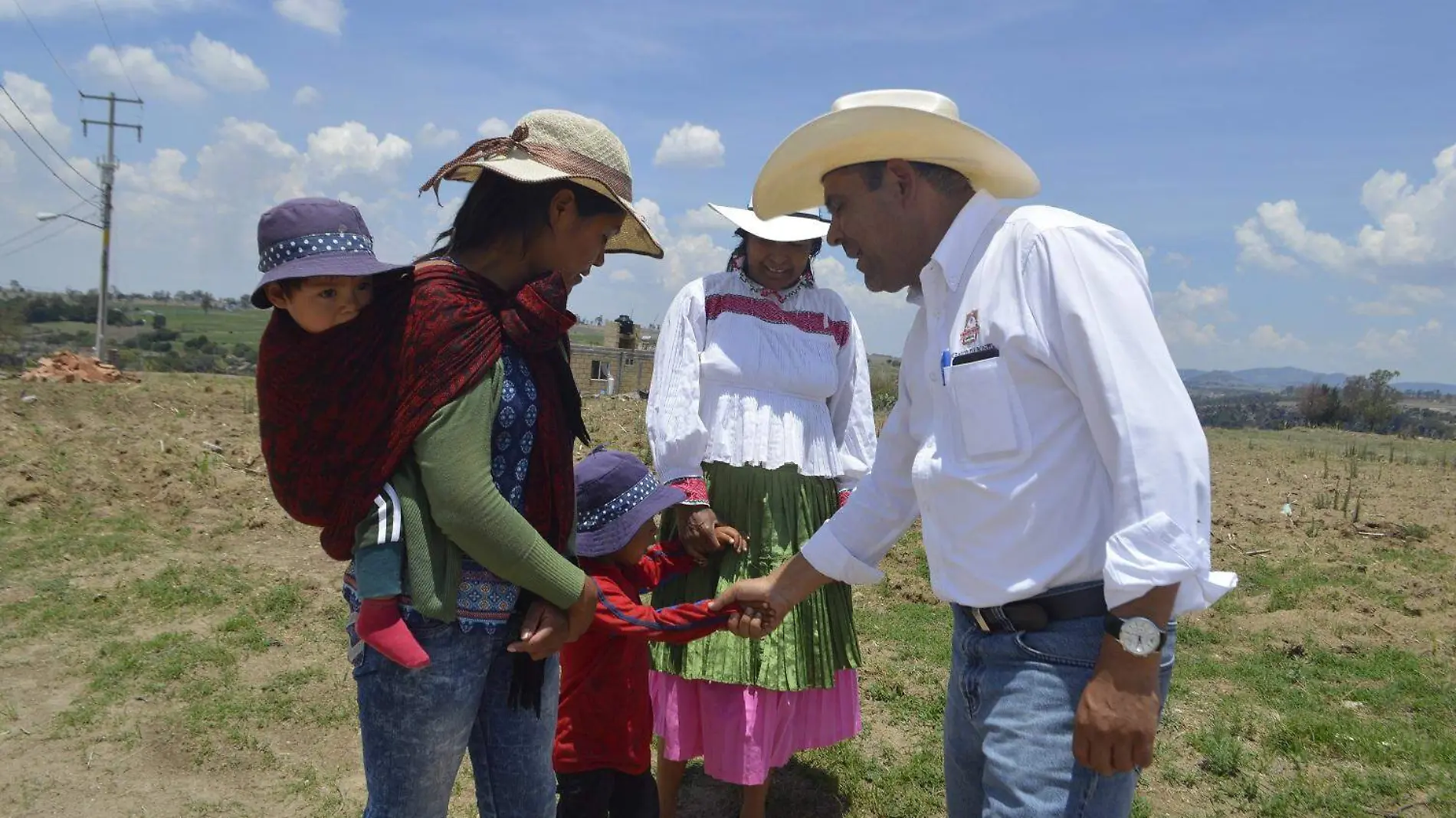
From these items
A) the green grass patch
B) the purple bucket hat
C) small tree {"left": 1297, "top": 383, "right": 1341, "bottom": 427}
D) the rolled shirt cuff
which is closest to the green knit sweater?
Result: the purple bucket hat

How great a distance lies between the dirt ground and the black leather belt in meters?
2.23

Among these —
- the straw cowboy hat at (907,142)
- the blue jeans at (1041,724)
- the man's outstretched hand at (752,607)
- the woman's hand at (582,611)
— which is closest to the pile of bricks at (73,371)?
the man's outstretched hand at (752,607)

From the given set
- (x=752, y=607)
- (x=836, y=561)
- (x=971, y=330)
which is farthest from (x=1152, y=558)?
(x=752, y=607)

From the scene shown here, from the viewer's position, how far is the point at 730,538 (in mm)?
3148

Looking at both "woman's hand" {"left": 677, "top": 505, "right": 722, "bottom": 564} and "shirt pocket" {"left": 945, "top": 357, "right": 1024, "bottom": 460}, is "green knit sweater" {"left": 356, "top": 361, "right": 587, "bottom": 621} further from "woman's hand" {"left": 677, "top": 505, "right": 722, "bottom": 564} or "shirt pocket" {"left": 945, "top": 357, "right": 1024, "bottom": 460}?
"woman's hand" {"left": 677, "top": 505, "right": 722, "bottom": 564}

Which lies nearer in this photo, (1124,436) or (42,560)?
(1124,436)

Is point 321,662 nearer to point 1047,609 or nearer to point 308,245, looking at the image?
point 308,245

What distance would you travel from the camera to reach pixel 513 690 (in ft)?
6.44

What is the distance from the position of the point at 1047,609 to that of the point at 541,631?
0.98 meters

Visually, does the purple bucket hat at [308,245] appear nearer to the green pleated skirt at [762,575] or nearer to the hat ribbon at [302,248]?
the hat ribbon at [302,248]

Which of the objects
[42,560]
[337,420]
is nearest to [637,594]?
[337,420]

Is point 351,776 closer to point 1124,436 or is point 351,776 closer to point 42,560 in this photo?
point 1124,436

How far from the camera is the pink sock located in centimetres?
165

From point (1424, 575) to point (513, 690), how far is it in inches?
299
